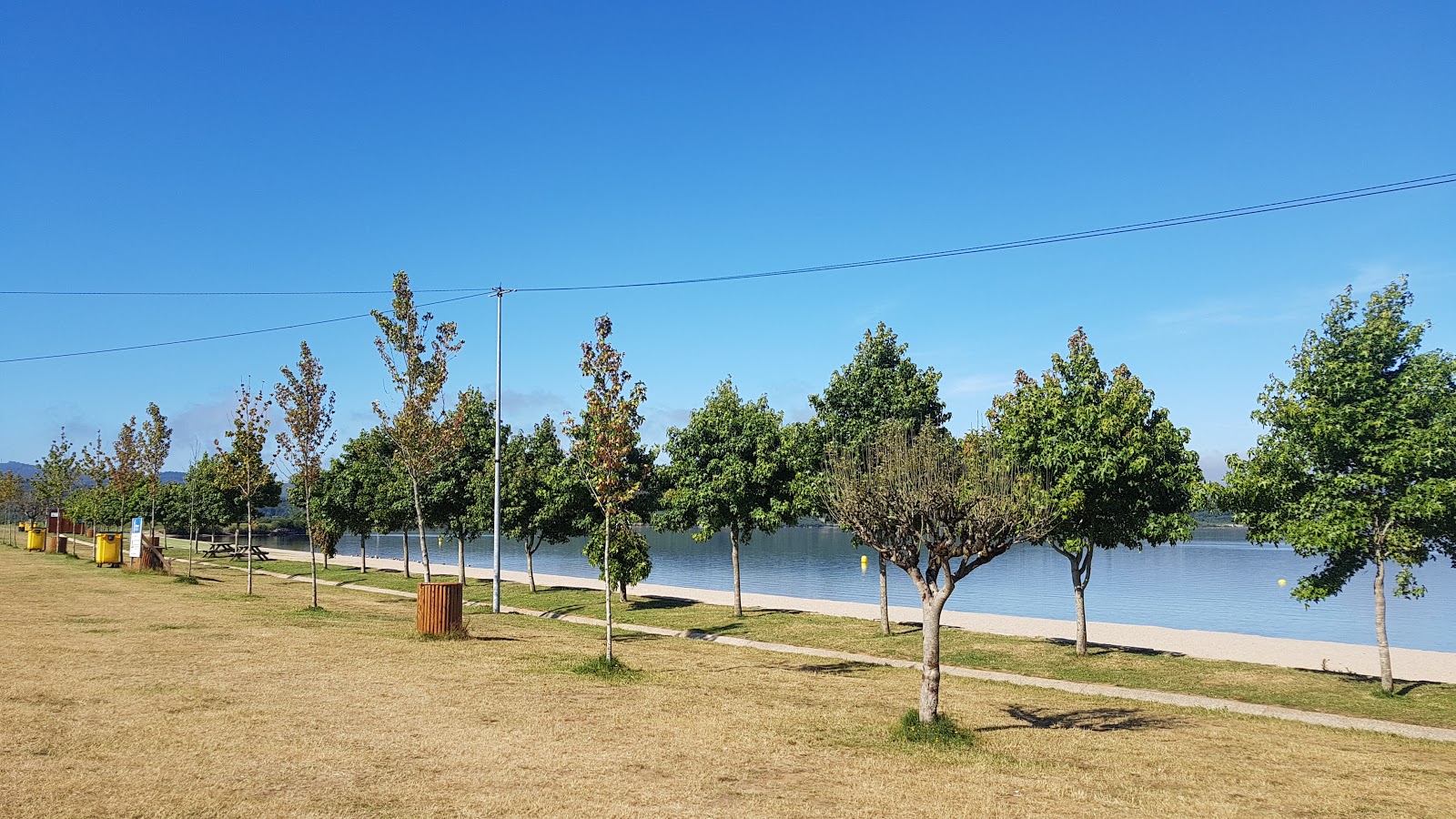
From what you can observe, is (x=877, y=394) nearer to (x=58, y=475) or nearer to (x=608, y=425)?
(x=608, y=425)

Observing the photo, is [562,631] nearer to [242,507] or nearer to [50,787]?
[50,787]

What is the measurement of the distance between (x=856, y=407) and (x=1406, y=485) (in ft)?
47.0

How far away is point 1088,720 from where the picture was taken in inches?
626

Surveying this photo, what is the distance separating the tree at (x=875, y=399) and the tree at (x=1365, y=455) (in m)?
9.43

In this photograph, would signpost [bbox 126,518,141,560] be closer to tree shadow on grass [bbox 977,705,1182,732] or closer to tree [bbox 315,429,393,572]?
tree [bbox 315,429,393,572]

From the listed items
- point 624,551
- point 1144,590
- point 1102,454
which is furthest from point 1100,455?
point 1144,590

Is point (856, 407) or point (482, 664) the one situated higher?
point (856, 407)

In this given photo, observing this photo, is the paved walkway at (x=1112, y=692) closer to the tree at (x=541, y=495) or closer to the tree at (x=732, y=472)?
the tree at (x=732, y=472)

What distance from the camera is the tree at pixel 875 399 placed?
93.1ft

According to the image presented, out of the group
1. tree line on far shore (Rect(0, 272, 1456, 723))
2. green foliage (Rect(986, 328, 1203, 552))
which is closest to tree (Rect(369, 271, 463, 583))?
tree line on far shore (Rect(0, 272, 1456, 723))

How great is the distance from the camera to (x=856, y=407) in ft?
96.2

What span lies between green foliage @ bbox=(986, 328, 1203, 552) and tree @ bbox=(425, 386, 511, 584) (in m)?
27.8

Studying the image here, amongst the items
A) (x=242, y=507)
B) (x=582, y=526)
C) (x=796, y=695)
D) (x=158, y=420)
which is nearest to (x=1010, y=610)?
(x=582, y=526)

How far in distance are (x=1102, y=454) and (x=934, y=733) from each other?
12281mm
